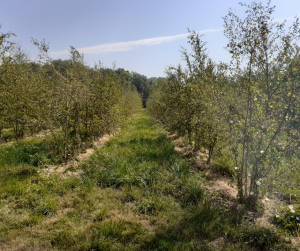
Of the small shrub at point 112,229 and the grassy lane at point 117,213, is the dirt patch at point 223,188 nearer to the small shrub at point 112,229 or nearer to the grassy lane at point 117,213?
the grassy lane at point 117,213

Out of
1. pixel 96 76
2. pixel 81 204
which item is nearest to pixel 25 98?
pixel 96 76

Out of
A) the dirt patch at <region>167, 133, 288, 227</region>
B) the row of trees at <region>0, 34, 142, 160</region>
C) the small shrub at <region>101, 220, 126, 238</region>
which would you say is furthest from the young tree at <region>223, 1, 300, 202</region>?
the row of trees at <region>0, 34, 142, 160</region>

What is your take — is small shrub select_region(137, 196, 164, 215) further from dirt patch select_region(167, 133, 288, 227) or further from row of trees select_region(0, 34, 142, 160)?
row of trees select_region(0, 34, 142, 160)

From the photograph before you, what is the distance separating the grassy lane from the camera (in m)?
2.98

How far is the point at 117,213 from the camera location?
12.4 feet

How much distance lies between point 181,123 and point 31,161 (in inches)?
207

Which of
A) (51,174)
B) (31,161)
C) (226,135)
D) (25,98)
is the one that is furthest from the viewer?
(25,98)

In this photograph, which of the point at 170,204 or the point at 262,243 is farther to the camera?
the point at 170,204

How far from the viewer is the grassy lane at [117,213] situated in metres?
2.98

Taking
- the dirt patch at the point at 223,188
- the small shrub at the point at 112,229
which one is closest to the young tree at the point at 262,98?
the dirt patch at the point at 223,188

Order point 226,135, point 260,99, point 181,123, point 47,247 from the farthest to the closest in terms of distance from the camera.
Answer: point 181,123 → point 226,135 → point 260,99 → point 47,247

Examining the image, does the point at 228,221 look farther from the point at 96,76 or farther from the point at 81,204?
the point at 96,76

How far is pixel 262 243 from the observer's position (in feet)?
9.74

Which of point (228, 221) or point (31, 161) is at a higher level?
point (31, 161)
